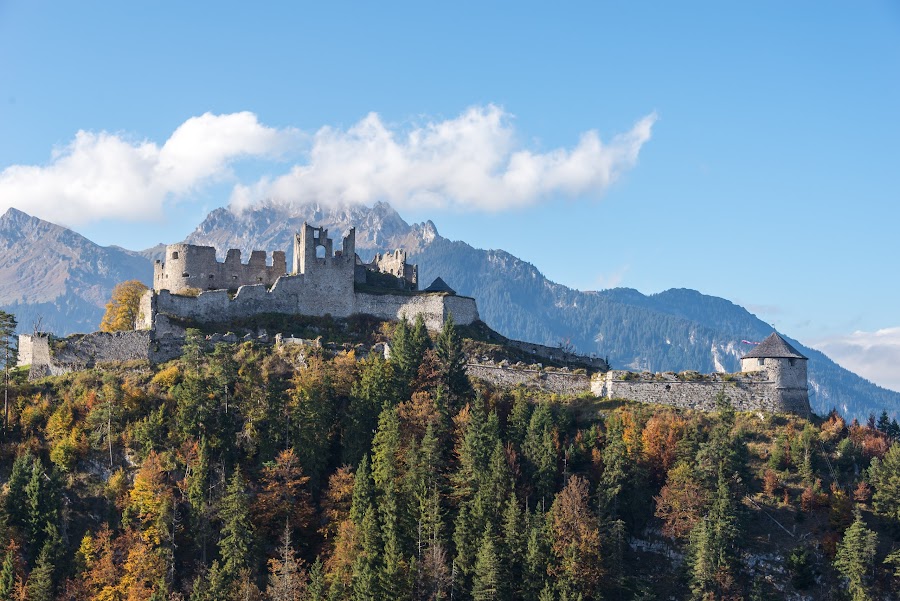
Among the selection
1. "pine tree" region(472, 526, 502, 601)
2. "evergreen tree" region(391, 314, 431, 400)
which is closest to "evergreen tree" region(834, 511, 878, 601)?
"pine tree" region(472, 526, 502, 601)

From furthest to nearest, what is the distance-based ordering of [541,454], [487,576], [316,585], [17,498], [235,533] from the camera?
[541,454] < [17,498] < [235,533] < [316,585] < [487,576]

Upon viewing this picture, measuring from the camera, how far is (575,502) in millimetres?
69938

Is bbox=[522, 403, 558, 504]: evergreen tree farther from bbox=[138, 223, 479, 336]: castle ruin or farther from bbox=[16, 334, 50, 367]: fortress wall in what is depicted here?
bbox=[16, 334, 50, 367]: fortress wall

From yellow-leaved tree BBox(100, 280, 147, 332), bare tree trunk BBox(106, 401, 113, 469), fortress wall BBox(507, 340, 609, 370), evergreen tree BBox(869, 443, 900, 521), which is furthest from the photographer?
yellow-leaved tree BBox(100, 280, 147, 332)

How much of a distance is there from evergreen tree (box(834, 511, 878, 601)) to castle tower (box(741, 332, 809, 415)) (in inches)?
591

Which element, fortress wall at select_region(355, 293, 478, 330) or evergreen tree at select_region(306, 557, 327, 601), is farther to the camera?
fortress wall at select_region(355, 293, 478, 330)

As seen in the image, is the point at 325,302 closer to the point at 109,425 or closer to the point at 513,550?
the point at 109,425

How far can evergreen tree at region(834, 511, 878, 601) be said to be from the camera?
66688mm

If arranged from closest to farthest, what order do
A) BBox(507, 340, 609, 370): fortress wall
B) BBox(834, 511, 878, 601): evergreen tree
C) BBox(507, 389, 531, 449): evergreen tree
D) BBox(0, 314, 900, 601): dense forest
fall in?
BBox(834, 511, 878, 601): evergreen tree, BBox(0, 314, 900, 601): dense forest, BBox(507, 389, 531, 449): evergreen tree, BBox(507, 340, 609, 370): fortress wall

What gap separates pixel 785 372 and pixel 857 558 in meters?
18.3

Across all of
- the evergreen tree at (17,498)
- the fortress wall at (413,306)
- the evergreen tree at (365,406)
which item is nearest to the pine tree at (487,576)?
the evergreen tree at (365,406)

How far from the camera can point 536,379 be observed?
84.8 metres

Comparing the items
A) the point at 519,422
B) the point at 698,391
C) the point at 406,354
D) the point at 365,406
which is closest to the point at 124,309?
the point at 406,354

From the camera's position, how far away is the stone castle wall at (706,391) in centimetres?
8169
